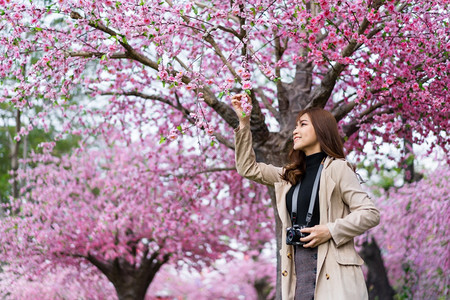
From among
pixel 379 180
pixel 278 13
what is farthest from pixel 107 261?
pixel 379 180

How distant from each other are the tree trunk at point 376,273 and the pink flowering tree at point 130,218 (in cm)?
198

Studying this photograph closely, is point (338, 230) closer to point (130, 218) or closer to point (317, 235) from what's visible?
Answer: point (317, 235)

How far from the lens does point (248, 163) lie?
10.5 ft

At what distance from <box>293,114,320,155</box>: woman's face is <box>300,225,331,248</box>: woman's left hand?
0.50m

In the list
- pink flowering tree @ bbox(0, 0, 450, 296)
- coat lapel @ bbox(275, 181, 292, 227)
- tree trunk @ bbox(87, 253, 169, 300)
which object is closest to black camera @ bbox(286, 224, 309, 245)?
coat lapel @ bbox(275, 181, 292, 227)

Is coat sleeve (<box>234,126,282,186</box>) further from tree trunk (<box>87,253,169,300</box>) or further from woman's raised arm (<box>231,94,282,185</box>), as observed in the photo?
tree trunk (<box>87,253,169,300</box>)

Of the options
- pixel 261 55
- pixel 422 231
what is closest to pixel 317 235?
pixel 261 55

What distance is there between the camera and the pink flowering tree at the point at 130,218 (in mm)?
8742

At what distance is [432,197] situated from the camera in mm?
8828

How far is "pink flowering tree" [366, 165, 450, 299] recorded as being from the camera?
852cm

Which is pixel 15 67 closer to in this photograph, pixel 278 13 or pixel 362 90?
pixel 278 13

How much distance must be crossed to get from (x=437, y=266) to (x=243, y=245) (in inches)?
175

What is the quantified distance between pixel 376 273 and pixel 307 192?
8512mm

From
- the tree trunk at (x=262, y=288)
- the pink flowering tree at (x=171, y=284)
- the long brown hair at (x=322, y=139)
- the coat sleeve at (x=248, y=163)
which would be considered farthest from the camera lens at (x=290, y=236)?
the tree trunk at (x=262, y=288)
